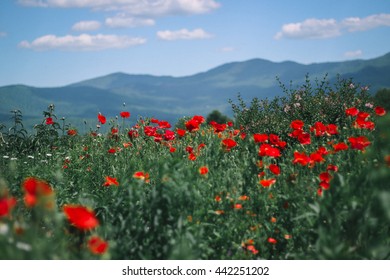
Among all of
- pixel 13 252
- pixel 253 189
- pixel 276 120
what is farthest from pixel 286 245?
pixel 276 120

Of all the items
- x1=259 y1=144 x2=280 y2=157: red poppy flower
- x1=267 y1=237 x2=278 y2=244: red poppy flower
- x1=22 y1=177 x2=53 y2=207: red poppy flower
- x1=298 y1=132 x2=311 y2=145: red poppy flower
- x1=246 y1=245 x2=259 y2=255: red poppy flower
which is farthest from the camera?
x1=298 y1=132 x2=311 y2=145: red poppy flower

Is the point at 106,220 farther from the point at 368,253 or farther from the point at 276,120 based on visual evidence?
the point at 276,120

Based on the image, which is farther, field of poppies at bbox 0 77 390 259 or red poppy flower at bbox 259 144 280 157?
red poppy flower at bbox 259 144 280 157

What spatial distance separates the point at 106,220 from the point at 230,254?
1.15 metres

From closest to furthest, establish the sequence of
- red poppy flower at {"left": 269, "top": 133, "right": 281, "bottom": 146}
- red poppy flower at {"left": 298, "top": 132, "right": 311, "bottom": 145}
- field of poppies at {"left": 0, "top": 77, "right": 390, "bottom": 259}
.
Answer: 1. field of poppies at {"left": 0, "top": 77, "right": 390, "bottom": 259}
2. red poppy flower at {"left": 269, "top": 133, "right": 281, "bottom": 146}
3. red poppy flower at {"left": 298, "top": 132, "right": 311, "bottom": 145}

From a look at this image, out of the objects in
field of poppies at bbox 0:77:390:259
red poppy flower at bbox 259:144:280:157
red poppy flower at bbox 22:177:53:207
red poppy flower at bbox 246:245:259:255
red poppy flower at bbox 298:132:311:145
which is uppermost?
red poppy flower at bbox 22:177:53:207

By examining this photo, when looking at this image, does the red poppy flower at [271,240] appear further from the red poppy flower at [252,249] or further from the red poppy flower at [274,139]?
the red poppy flower at [274,139]

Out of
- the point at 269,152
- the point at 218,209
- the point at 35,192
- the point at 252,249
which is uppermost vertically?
the point at 35,192

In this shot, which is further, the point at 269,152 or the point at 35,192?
the point at 269,152

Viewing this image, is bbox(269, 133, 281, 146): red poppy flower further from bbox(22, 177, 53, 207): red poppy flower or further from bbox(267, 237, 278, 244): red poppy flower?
bbox(22, 177, 53, 207): red poppy flower

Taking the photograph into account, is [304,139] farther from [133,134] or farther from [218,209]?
[133,134]

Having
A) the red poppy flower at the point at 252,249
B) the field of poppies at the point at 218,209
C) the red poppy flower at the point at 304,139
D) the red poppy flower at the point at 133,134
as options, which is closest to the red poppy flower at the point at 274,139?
the field of poppies at the point at 218,209

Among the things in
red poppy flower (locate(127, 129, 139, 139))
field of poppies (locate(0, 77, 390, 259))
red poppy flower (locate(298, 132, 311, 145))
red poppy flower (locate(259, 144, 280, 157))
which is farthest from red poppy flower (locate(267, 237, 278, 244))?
red poppy flower (locate(127, 129, 139, 139))

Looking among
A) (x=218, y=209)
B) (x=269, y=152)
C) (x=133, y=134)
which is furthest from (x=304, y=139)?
(x=133, y=134)
